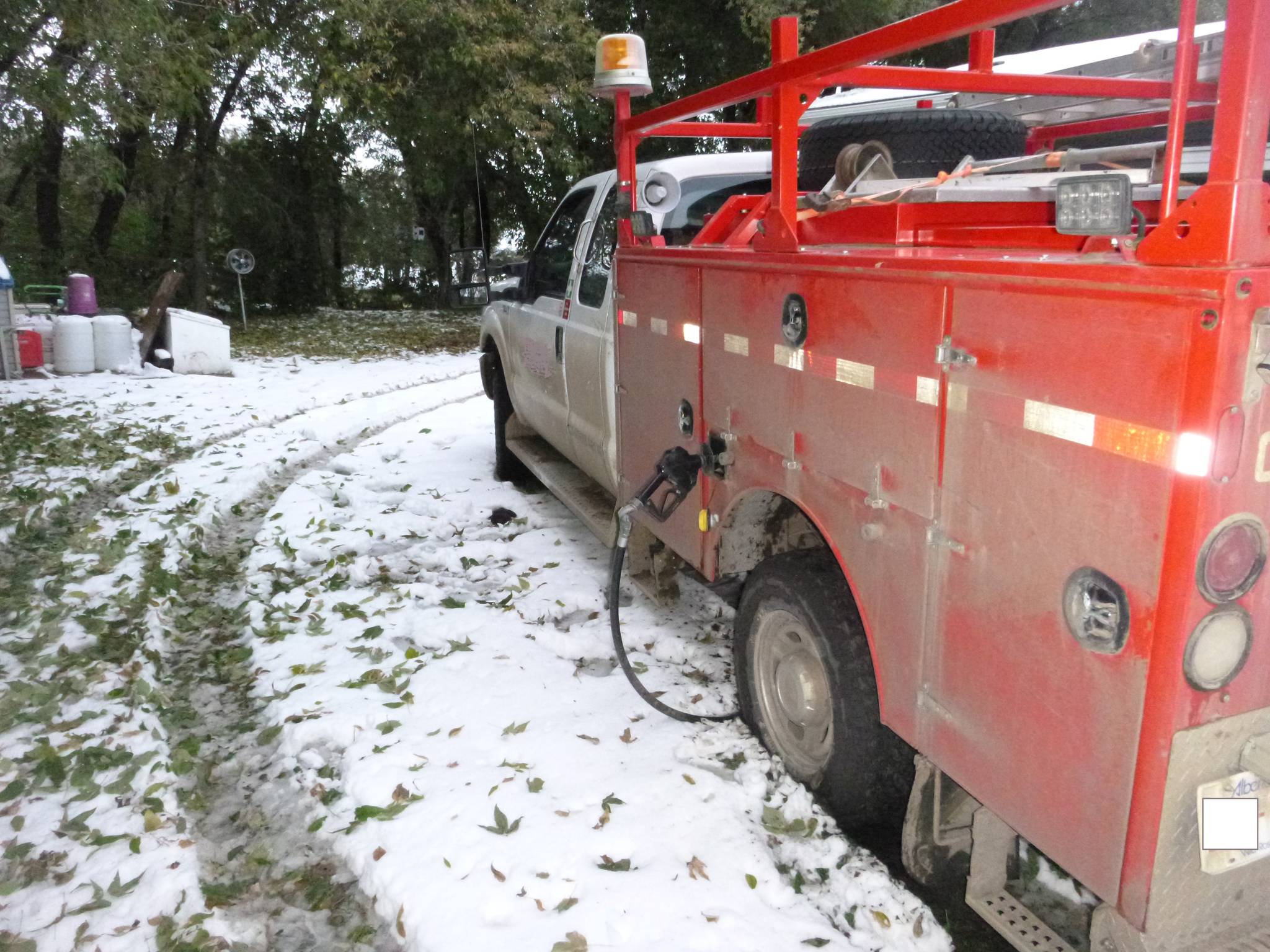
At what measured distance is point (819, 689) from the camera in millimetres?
3189

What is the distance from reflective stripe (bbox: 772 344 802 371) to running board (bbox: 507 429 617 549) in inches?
69.1

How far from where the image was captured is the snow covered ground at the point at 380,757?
2.91 m

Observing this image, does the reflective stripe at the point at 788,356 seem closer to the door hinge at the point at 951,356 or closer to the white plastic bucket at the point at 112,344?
the door hinge at the point at 951,356

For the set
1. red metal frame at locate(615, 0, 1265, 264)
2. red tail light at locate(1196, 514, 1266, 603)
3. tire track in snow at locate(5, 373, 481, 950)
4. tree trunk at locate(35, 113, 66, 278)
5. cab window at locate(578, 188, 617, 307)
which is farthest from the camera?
tree trunk at locate(35, 113, 66, 278)

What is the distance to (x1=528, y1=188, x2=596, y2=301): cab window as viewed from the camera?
5.75 m

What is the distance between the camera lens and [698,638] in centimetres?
468

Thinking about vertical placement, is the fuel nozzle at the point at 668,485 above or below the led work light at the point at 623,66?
below

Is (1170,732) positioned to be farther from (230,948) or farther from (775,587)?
(230,948)

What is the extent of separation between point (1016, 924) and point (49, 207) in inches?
951

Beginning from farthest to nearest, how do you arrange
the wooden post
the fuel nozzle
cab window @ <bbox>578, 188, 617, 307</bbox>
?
1. the wooden post
2. cab window @ <bbox>578, 188, 617, 307</bbox>
3. the fuel nozzle

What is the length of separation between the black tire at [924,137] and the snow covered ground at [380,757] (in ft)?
7.07

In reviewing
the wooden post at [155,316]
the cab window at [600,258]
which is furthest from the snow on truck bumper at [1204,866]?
the wooden post at [155,316]

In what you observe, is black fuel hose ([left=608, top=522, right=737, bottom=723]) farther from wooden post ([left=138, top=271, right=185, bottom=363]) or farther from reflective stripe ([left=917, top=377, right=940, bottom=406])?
wooden post ([left=138, top=271, right=185, bottom=363])

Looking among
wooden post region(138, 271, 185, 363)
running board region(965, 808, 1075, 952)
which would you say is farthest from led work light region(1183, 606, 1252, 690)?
wooden post region(138, 271, 185, 363)
